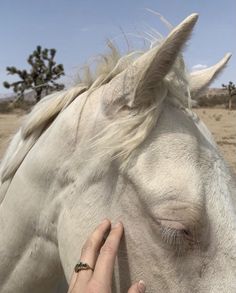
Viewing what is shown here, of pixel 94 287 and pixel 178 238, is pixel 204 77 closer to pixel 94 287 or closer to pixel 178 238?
pixel 178 238

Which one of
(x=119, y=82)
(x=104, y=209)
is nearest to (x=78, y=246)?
(x=104, y=209)

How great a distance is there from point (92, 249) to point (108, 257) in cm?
7

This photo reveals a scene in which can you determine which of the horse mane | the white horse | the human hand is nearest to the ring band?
the human hand

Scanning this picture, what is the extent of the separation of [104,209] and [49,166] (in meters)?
0.31

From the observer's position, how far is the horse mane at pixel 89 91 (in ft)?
4.65

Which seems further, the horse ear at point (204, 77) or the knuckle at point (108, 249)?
the horse ear at point (204, 77)

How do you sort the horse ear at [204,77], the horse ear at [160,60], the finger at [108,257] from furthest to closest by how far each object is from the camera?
the horse ear at [204,77], the finger at [108,257], the horse ear at [160,60]

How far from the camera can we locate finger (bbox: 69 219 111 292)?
138 centimetres

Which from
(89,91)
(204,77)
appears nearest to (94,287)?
(89,91)

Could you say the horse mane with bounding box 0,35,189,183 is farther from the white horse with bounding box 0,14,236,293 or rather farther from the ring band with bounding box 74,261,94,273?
the ring band with bounding box 74,261,94,273

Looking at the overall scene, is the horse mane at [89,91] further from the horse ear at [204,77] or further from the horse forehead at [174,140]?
the horse ear at [204,77]

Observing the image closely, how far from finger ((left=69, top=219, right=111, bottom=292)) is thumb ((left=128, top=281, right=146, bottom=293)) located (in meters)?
0.17

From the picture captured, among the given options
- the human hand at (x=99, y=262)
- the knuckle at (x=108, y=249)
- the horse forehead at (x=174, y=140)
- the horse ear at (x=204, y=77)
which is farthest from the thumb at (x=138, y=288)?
the horse ear at (x=204, y=77)

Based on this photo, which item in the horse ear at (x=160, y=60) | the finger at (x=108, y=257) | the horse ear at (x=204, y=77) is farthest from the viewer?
the horse ear at (x=204, y=77)
